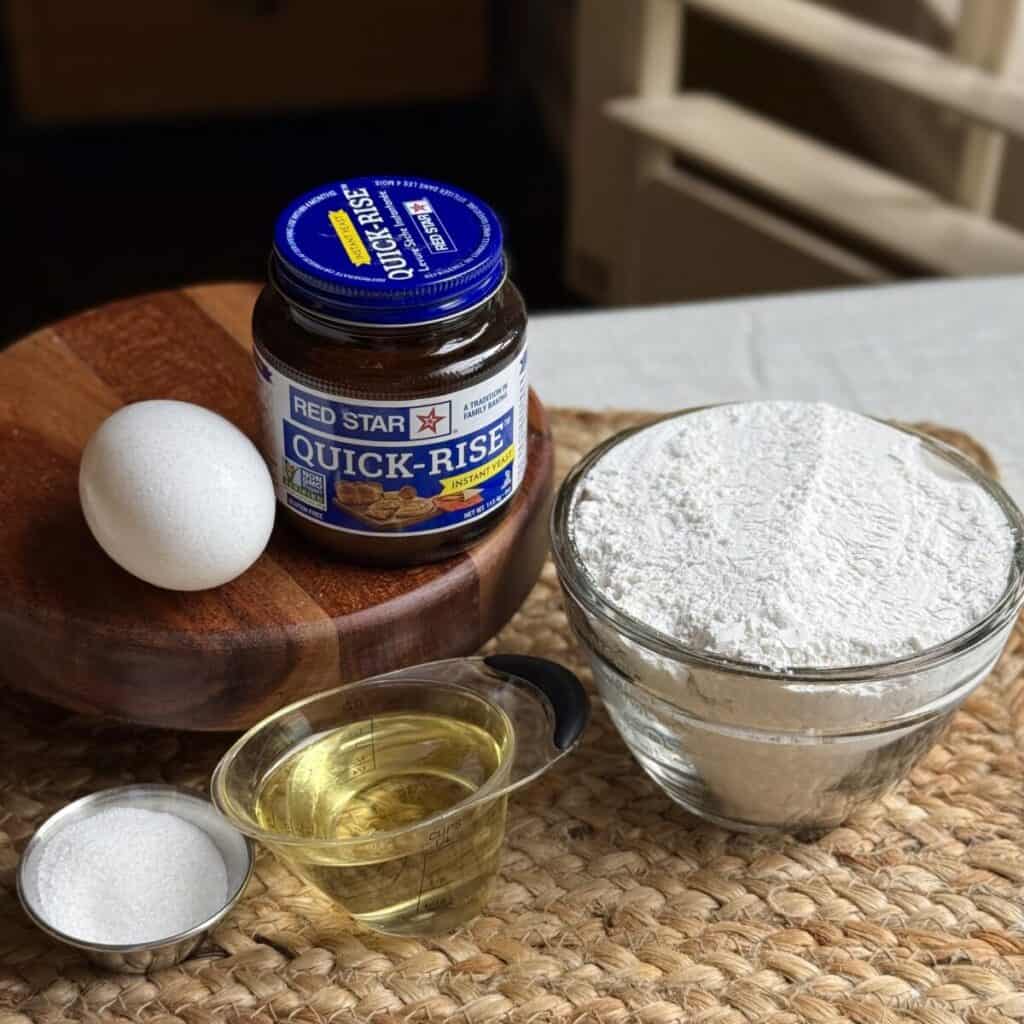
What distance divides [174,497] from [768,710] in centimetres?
26

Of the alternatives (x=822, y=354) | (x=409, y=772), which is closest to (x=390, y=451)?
(x=409, y=772)

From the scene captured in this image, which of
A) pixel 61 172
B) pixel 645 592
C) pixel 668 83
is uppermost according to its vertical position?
pixel 645 592

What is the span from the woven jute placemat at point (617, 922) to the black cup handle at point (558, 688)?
0.08 m

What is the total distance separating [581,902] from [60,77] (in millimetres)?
1960

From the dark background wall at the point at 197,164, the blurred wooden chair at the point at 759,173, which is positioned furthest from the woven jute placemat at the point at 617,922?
the dark background wall at the point at 197,164

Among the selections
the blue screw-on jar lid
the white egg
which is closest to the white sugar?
the white egg

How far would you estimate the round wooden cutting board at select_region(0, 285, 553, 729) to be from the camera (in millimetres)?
643

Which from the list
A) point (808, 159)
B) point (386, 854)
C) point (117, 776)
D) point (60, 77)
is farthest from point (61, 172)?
point (386, 854)

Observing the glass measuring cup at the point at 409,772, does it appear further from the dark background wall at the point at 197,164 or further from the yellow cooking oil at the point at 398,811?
the dark background wall at the point at 197,164

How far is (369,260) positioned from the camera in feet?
2.04

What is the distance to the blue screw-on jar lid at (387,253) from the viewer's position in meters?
0.61

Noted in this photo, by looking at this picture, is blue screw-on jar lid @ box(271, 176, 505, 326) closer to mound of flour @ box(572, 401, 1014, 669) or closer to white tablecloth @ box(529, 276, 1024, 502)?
mound of flour @ box(572, 401, 1014, 669)

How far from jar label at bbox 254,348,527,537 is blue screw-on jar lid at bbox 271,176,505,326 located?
38mm

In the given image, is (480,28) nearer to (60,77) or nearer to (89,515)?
(60,77)
